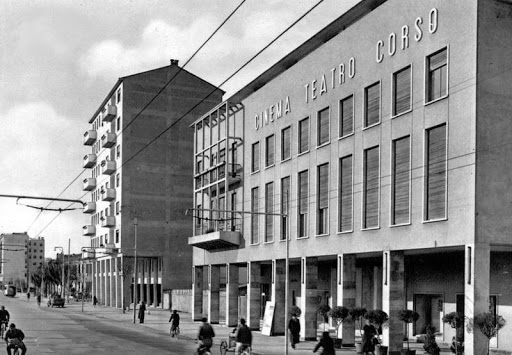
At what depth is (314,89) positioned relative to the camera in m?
40.1

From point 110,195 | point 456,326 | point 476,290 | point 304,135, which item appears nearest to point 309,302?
point 304,135

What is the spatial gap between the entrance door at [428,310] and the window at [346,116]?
10.0m

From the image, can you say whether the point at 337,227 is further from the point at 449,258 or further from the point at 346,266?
the point at 449,258

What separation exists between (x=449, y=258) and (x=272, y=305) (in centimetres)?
1128

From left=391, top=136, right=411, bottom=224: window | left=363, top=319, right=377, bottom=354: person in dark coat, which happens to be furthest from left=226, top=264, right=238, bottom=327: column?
left=363, top=319, right=377, bottom=354: person in dark coat

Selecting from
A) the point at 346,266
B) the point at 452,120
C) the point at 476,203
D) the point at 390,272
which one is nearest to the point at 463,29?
the point at 452,120

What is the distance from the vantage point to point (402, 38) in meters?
31.8

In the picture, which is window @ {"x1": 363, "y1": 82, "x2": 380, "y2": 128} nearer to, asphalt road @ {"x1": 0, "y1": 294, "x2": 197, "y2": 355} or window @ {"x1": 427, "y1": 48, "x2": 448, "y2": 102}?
window @ {"x1": 427, "y1": 48, "x2": 448, "y2": 102}

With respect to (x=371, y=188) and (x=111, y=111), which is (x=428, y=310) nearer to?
(x=371, y=188)

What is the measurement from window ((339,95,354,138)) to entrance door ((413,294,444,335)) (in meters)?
10.0

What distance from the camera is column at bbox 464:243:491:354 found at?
26.3 metres

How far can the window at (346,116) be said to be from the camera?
36.5 meters

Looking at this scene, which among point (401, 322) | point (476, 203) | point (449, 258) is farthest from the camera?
point (449, 258)

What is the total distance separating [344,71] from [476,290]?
48.8ft
